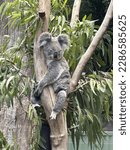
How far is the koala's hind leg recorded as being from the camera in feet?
7.98

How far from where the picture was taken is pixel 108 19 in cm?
250

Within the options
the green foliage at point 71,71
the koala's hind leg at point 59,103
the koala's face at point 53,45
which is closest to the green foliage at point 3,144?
the green foliage at point 71,71

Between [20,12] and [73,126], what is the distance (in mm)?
808

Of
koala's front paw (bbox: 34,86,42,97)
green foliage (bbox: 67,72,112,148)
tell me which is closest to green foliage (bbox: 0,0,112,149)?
green foliage (bbox: 67,72,112,148)

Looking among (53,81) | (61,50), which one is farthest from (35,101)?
(61,50)

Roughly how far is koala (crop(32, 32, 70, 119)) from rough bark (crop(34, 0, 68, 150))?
0.03m

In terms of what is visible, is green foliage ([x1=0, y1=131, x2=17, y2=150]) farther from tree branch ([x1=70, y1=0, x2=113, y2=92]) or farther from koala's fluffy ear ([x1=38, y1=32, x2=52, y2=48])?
koala's fluffy ear ([x1=38, y1=32, x2=52, y2=48])

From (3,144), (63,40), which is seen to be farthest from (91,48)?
(3,144)

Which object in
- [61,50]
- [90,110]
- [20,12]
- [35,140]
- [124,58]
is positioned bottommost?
[35,140]

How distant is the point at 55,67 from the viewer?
2.61 meters

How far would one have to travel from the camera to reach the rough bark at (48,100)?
2.49 meters

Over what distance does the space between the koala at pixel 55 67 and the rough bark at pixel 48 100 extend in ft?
0.10

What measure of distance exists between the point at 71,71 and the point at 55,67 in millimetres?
290

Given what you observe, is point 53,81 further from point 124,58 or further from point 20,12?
point 124,58
